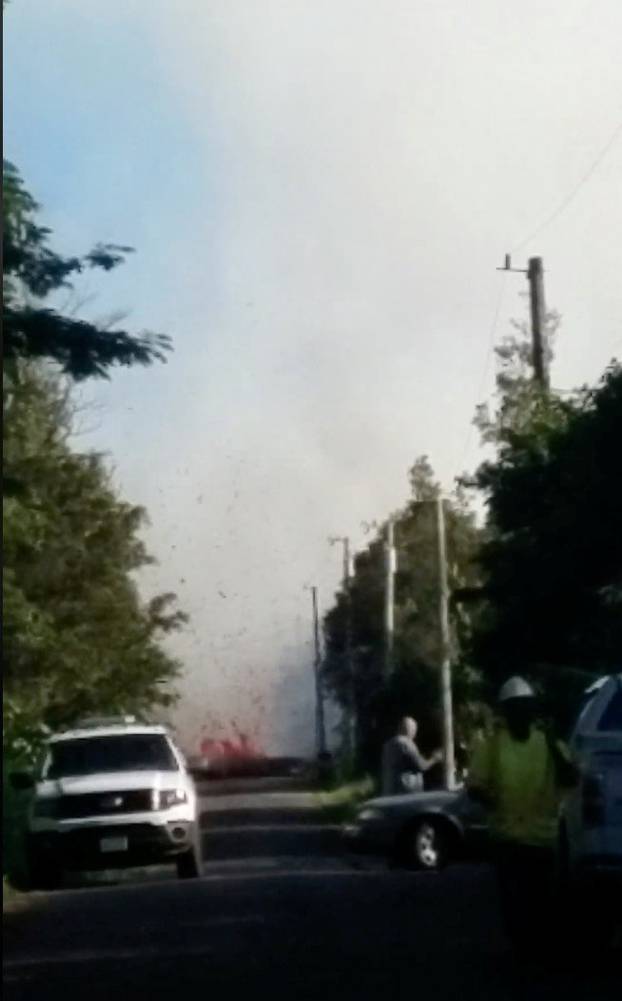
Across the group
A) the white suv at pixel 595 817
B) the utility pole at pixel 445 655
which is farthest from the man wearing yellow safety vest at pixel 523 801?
the utility pole at pixel 445 655

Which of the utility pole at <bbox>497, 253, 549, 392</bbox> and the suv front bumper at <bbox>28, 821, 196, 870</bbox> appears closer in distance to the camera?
the suv front bumper at <bbox>28, 821, 196, 870</bbox>

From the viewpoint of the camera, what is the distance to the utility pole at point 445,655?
4529 centimetres

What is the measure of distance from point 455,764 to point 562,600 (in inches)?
664

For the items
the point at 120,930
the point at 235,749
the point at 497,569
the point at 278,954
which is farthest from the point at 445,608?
the point at 278,954

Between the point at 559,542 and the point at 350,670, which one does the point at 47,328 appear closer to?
the point at 559,542

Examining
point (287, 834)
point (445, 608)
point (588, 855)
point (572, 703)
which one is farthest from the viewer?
point (445, 608)

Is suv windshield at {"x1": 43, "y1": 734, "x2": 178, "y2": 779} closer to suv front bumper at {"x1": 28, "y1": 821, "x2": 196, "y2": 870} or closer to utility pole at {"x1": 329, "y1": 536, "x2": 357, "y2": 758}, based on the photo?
suv front bumper at {"x1": 28, "y1": 821, "x2": 196, "y2": 870}

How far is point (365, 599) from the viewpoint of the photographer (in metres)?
72.2

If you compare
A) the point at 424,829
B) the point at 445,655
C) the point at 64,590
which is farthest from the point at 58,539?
the point at 424,829

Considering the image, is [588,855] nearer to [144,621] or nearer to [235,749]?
[144,621]

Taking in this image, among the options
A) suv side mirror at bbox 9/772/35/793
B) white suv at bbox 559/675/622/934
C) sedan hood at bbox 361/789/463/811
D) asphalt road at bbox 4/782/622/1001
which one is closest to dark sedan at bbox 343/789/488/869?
sedan hood at bbox 361/789/463/811

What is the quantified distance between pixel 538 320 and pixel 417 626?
14.8 metres

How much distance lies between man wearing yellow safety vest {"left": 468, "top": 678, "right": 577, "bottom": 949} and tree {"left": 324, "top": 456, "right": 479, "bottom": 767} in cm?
2220

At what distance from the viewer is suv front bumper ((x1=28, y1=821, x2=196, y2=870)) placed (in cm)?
3072
